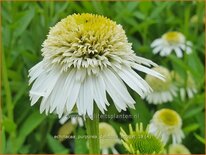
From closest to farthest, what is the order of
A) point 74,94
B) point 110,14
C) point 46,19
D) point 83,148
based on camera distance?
point 74,94
point 83,148
point 46,19
point 110,14

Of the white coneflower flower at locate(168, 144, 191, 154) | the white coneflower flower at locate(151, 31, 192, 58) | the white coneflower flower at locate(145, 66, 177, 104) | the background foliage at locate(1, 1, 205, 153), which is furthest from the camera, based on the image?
the white coneflower flower at locate(151, 31, 192, 58)

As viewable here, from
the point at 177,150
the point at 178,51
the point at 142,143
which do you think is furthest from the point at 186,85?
the point at 142,143

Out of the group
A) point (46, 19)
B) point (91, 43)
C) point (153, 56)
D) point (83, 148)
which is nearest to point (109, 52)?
point (91, 43)

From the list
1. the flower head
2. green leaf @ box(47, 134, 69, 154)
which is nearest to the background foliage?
green leaf @ box(47, 134, 69, 154)

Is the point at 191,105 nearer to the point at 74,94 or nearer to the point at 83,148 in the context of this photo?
the point at 83,148

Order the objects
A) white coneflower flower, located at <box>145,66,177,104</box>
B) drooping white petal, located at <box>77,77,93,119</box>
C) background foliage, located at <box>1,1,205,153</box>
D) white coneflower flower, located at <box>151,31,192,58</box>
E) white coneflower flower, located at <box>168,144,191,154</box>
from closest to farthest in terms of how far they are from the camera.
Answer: drooping white petal, located at <box>77,77,93,119</box> → white coneflower flower, located at <box>168,144,191,154</box> → background foliage, located at <box>1,1,205,153</box> → white coneflower flower, located at <box>145,66,177,104</box> → white coneflower flower, located at <box>151,31,192,58</box>

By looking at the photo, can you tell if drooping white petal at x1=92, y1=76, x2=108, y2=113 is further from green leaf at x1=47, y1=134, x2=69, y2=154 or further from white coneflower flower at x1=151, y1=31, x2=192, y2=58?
white coneflower flower at x1=151, y1=31, x2=192, y2=58

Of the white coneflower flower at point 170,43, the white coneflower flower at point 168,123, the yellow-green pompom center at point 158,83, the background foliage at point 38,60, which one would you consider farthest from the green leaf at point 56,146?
the white coneflower flower at point 170,43
